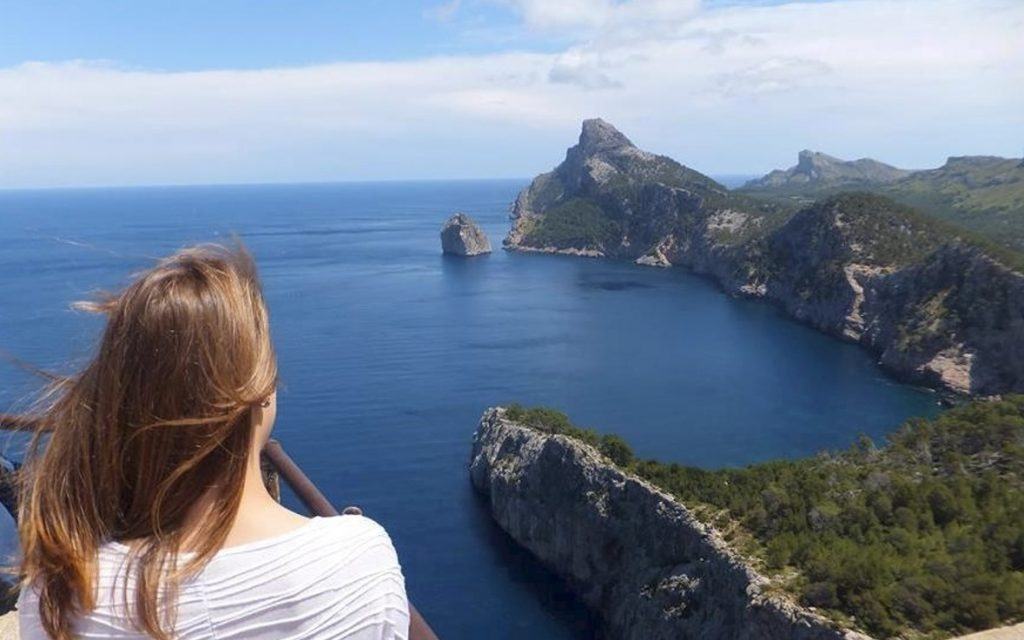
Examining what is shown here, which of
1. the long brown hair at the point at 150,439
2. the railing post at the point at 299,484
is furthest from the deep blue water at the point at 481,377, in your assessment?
the railing post at the point at 299,484

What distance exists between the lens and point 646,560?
2405cm

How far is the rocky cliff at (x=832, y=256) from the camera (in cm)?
5244

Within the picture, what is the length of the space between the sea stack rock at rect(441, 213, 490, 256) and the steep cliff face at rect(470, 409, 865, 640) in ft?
234

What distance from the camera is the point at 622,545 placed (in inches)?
1006

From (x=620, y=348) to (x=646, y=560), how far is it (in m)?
35.8

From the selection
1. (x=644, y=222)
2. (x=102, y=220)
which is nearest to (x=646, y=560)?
(x=644, y=222)

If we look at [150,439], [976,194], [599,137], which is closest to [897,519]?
[150,439]

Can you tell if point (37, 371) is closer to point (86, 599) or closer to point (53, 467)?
point (53, 467)

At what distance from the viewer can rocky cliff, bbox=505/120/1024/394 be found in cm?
5244

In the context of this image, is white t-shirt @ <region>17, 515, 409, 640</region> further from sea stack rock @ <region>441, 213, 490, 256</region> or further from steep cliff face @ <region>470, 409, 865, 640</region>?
sea stack rock @ <region>441, 213, 490, 256</region>

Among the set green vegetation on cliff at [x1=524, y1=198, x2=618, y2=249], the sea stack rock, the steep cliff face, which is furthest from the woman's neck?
green vegetation on cliff at [x1=524, y1=198, x2=618, y2=249]

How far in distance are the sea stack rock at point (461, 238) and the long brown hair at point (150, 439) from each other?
103901 millimetres

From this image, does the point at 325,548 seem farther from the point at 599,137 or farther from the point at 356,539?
the point at 599,137

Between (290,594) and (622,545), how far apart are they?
83.0ft
